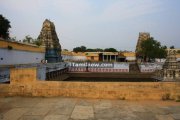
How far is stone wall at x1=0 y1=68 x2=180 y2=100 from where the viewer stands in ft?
25.0

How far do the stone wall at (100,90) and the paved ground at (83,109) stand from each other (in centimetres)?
31

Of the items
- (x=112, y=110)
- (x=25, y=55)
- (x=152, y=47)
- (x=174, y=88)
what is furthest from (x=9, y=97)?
(x=152, y=47)

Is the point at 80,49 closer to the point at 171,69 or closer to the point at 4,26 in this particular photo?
the point at 4,26

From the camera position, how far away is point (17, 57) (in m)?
28.4

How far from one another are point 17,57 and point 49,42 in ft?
58.1

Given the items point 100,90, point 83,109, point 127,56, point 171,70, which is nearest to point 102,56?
point 127,56

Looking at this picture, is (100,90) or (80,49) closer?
(100,90)

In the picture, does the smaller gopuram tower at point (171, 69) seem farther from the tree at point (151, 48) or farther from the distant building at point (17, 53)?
the tree at point (151, 48)

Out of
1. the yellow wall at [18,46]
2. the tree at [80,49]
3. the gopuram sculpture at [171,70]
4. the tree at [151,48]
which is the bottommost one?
the gopuram sculpture at [171,70]

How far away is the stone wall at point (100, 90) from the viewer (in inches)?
300

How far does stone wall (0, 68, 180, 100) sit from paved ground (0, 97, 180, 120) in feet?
1.03

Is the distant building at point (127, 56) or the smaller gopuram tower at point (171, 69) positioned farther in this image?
the distant building at point (127, 56)

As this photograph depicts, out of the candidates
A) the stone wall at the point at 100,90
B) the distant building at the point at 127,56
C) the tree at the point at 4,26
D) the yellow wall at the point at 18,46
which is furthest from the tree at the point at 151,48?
the stone wall at the point at 100,90

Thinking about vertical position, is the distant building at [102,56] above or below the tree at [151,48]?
below
